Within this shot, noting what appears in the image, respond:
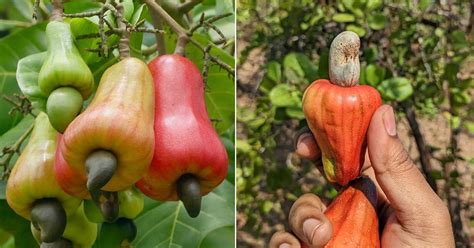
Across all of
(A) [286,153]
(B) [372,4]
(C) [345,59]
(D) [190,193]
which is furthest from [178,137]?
(A) [286,153]

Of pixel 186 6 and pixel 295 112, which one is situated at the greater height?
pixel 186 6

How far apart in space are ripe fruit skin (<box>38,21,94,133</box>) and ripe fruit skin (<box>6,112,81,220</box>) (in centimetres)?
7

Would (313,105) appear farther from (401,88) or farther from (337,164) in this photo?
(401,88)

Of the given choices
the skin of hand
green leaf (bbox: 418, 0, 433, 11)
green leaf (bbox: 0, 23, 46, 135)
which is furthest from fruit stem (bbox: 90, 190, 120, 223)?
green leaf (bbox: 418, 0, 433, 11)

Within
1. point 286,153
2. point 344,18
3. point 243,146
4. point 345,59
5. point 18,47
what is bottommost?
point 286,153

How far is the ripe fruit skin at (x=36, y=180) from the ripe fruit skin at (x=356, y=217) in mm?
257

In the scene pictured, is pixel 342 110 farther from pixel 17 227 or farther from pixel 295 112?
pixel 295 112

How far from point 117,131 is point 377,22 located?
87 cm

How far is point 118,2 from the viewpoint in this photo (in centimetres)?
68

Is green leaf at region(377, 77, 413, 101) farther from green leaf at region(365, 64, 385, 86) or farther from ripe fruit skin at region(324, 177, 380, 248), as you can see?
ripe fruit skin at region(324, 177, 380, 248)

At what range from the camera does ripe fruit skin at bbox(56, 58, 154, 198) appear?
0.57 meters

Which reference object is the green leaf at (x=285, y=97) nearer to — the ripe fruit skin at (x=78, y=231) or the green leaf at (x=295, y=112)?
the green leaf at (x=295, y=112)

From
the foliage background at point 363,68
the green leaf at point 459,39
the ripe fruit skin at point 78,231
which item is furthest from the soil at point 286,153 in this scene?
the ripe fruit skin at point 78,231

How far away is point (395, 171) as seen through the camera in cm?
60
